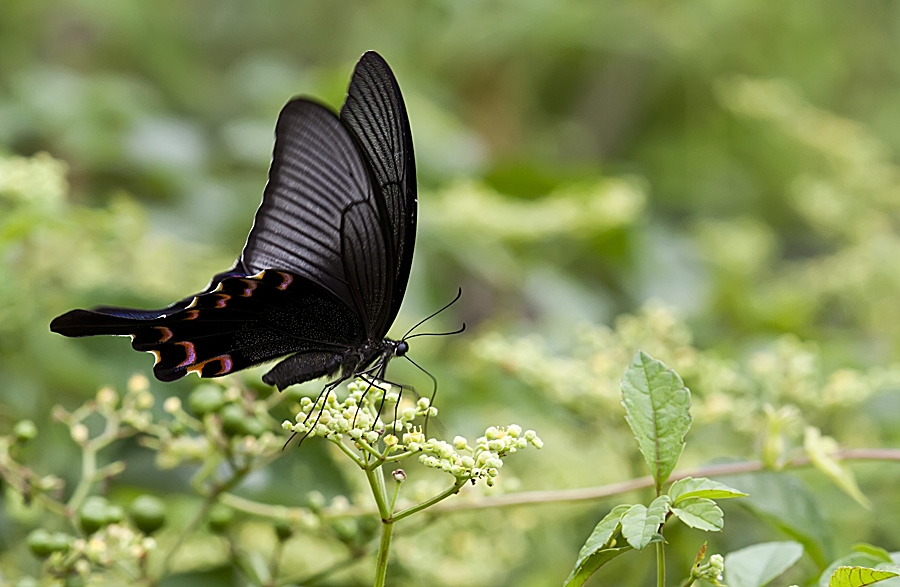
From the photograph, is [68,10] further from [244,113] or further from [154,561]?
[154,561]

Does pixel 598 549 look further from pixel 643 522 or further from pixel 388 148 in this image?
pixel 388 148

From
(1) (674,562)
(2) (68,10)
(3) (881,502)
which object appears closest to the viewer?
(1) (674,562)

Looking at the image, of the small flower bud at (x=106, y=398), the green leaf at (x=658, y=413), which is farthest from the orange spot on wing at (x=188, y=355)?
the green leaf at (x=658, y=413)

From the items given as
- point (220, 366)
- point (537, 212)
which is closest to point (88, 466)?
point (220, 366)

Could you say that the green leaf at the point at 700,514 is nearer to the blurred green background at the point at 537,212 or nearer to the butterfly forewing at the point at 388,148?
the blurred green background at the point at 537,212

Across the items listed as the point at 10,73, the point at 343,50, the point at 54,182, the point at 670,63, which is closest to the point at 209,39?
the point at 343,50

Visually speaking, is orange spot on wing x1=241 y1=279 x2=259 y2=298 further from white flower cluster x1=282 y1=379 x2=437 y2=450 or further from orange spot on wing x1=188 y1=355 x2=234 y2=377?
white flower cluster x1=282 y1=379 x2=437 y2=450

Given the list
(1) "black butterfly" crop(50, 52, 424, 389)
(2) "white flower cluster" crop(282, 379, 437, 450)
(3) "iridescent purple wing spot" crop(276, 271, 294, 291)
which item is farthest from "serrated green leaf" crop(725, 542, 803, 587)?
(3) "iridescent purple wing spot" crop(276, 271, 294, 291)
